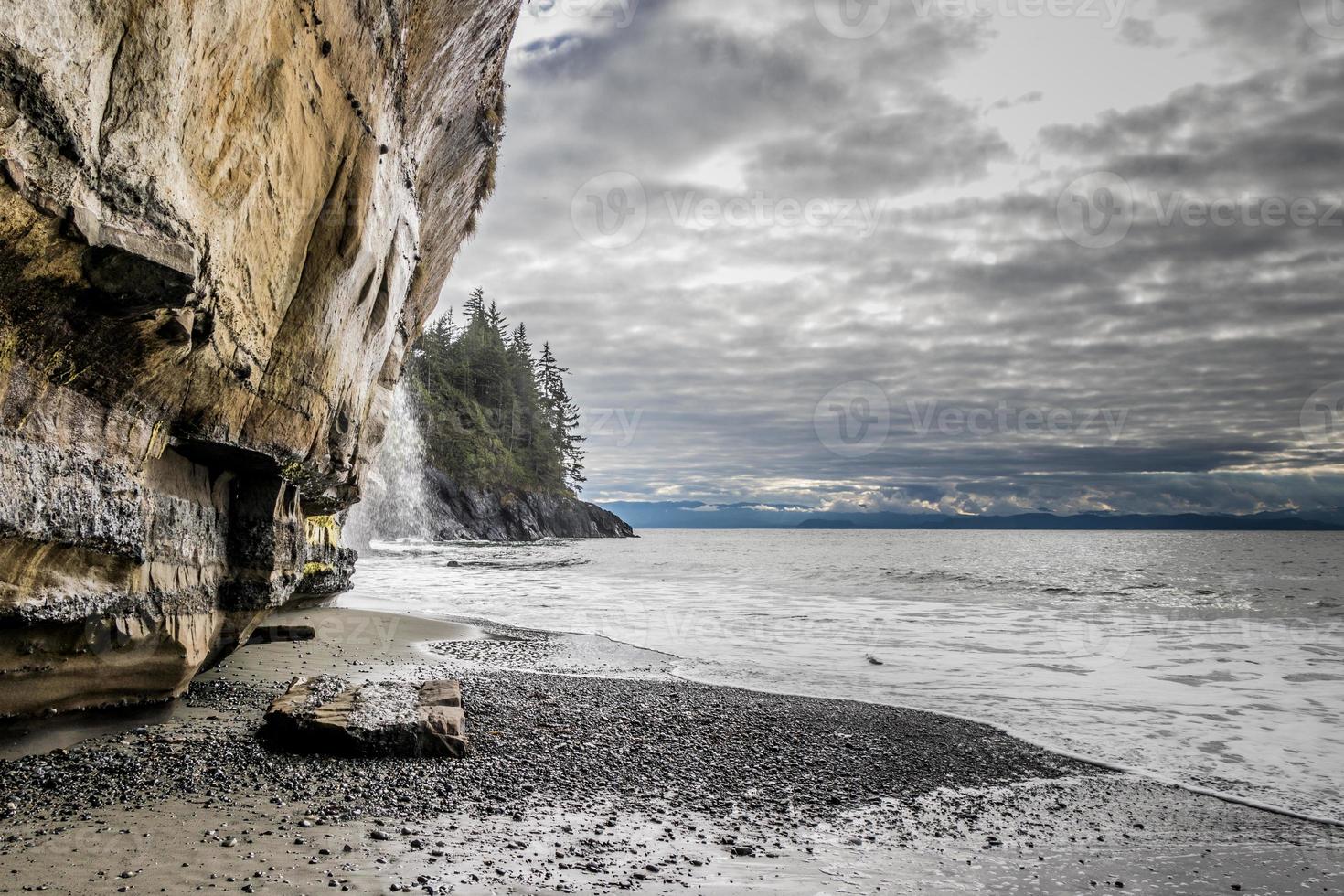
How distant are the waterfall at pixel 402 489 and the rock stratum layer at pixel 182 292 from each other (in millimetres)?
43248

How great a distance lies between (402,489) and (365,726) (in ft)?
179

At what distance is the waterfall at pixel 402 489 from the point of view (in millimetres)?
52469

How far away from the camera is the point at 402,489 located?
5697cm

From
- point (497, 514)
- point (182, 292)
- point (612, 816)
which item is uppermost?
point (182, 292)

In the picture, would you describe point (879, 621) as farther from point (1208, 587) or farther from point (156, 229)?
point (1208, 587)

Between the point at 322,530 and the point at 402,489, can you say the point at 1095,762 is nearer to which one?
the point at 322,530

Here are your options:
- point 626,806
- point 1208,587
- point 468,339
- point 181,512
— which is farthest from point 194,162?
point 468,339

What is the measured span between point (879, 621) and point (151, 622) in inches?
607

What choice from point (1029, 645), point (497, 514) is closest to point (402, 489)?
point (497, 514)

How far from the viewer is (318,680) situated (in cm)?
702

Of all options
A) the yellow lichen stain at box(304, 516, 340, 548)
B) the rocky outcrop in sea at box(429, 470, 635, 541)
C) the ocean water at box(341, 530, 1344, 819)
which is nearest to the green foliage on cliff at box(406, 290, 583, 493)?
the rocky outcrop in sea at box(429, 470, 635, 541)

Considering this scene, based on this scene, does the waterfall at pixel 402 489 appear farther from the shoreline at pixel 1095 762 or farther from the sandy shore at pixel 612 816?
the sandy shore at pixel 612 816

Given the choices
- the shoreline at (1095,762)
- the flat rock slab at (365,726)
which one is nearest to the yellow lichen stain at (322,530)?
the flat rock slab at (365,726)

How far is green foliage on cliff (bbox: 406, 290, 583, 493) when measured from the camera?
6412 cm
